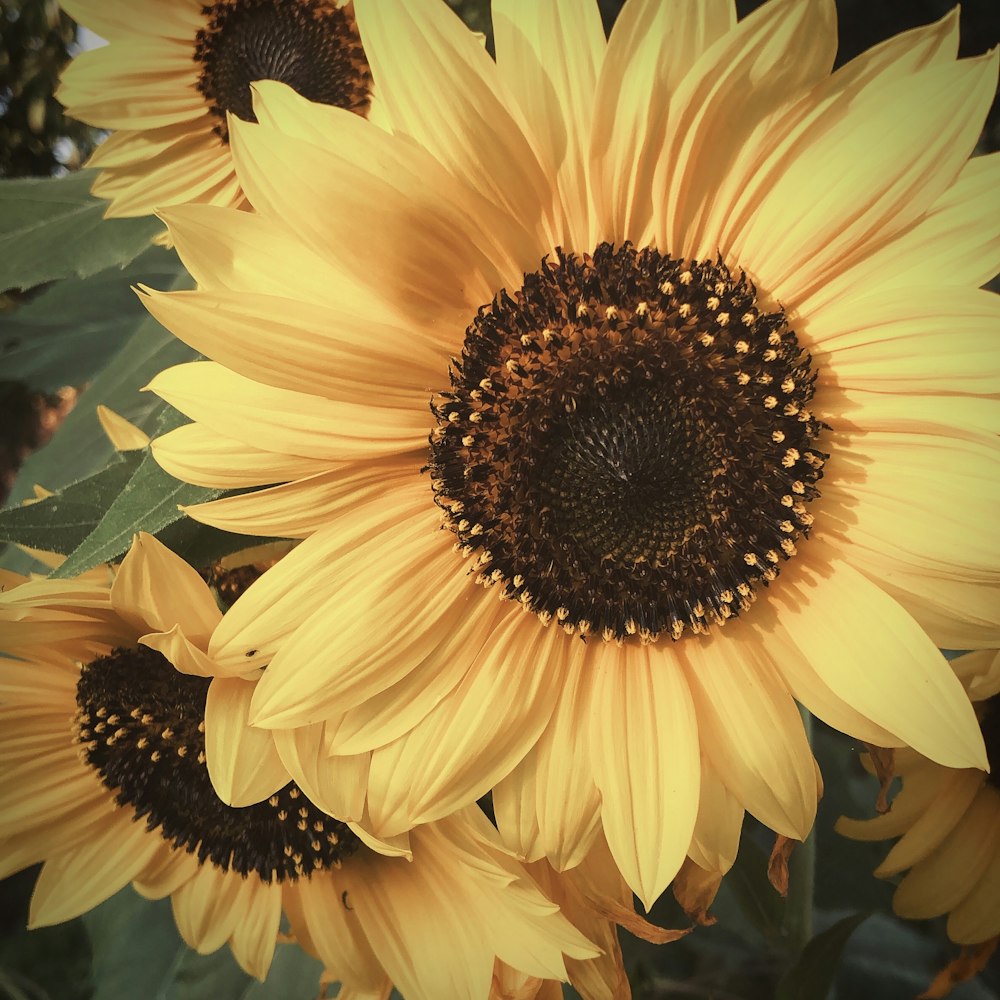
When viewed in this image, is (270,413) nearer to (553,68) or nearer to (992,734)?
(553,68)

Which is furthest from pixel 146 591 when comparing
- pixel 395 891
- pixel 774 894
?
pixel 774 894

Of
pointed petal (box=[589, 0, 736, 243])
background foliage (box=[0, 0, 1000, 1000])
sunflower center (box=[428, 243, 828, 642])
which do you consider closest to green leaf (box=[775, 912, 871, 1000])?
background foliage (box=[0, 0, 1000, 1000])

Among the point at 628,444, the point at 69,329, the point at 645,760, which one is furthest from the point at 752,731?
the point at 69,329

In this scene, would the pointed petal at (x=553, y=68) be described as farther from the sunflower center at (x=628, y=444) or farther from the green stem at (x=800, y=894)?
the green stem at (x=800, y=894)

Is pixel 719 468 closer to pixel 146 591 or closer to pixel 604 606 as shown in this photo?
pixel 604 606

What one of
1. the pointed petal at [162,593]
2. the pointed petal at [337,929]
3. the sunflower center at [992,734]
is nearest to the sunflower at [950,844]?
the sunflower center at [992,734]

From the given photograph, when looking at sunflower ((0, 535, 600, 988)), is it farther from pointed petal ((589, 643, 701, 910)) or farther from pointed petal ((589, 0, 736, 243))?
pointed petal ((589, 0, 736, 243))
